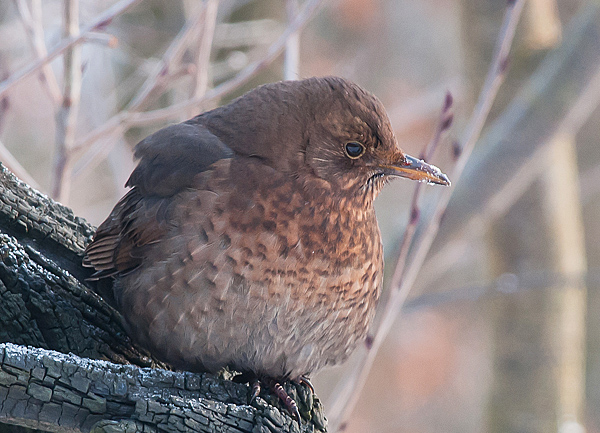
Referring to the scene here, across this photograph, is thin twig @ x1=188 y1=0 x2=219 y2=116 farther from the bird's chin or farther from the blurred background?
the bird's chin

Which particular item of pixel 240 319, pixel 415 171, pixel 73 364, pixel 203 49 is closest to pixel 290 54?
pixel 203 49

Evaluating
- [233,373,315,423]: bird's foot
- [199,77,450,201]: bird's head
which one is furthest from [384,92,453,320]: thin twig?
[233,373,315,423]: bird's foot

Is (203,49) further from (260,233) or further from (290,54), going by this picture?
(260,233)

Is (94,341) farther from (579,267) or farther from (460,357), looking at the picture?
(460,357)

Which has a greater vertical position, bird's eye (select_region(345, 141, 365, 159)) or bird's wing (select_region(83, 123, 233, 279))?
bird's eye (select_region(345, 141, 365, 159))

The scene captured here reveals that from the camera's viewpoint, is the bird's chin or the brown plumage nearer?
the brown plumage

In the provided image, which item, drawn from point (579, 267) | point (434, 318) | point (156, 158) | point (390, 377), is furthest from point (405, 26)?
point (156, 158)

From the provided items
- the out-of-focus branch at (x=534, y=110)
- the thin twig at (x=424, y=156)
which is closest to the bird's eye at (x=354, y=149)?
the thin twig at (x=424, y=156)
